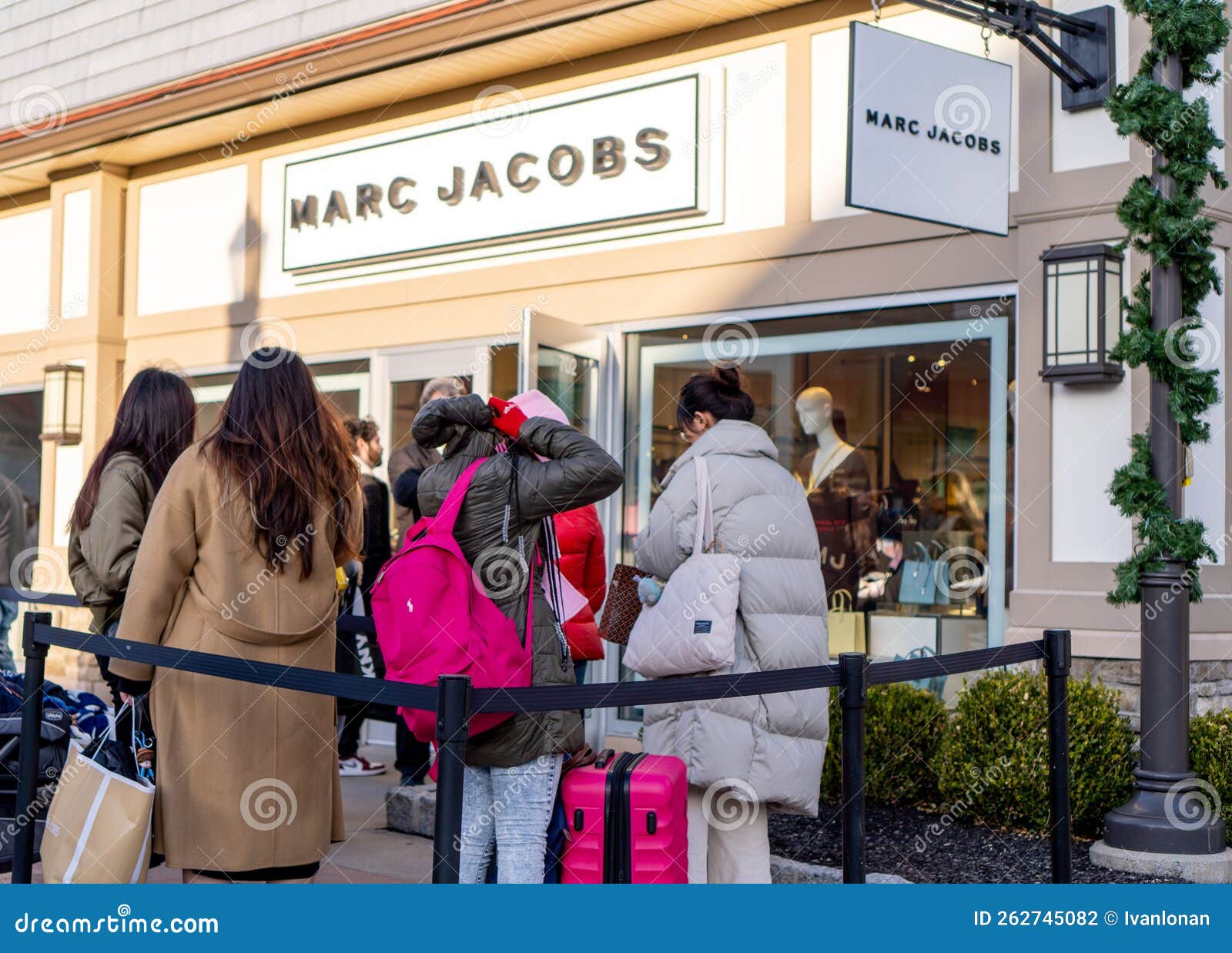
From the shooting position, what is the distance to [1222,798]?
5.73 meters

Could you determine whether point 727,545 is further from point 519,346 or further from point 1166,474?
point 519,346

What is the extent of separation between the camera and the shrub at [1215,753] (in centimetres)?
573

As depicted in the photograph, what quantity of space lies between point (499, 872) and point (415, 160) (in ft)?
21.4

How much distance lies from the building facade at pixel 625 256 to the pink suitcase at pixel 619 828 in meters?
3.19

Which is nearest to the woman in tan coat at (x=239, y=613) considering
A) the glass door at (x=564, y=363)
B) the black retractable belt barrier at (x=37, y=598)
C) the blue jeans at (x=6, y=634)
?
the black retractable belt barrier at (x=37, y=598)

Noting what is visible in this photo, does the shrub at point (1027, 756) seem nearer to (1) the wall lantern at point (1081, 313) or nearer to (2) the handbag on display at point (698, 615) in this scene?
(1) the wall lantern at point (1081, 313)

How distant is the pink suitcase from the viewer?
12.5ft

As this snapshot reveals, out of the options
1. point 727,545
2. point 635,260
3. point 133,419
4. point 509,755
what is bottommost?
point 509,755

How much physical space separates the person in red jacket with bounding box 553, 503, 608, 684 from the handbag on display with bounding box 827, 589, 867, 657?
2553 mm

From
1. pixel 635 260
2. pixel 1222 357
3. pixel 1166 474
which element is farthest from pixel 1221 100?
pixel 635 260

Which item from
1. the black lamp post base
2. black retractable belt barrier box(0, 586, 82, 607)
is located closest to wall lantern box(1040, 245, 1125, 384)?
the black lamp post base

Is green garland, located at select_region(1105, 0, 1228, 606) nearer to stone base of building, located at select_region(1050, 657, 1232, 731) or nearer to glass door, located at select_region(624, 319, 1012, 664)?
stone base of building, located at select_region(1050, 657, 1232, 731)

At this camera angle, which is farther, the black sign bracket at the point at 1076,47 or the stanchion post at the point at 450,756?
the black sign bracket at the point at 1076,47

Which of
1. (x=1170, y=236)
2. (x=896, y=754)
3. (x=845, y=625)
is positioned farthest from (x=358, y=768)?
(x=1170, y=236)
